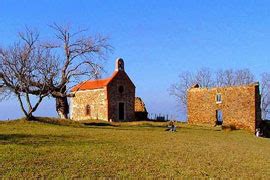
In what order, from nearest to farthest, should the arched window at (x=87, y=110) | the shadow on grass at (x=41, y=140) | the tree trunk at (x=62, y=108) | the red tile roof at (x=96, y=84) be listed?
the shadow on grass at (x=41, y=140) < the tree trunk at (x=62, y=108) < the red tile roof at (x=96, y=84) < the arched window at (x=87, y=110)

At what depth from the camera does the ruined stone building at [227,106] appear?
4744 centimetres

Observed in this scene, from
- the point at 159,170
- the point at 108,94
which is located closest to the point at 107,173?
the point at 159,170

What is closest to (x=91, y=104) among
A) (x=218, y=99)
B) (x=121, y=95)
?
(x=121, y=95)

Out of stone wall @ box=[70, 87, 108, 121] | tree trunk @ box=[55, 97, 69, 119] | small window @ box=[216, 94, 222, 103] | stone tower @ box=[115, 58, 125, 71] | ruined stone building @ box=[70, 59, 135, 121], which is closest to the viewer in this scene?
tree trunk @ box=[55, 97, 69, 119]

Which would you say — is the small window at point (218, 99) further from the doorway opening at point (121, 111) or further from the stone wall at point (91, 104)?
the stone wall at point (91, 104)

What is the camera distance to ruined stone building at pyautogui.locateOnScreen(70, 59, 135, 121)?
172 feet

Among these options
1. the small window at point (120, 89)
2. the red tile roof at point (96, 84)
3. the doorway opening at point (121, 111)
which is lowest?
the doorway opening at point (121, 111)

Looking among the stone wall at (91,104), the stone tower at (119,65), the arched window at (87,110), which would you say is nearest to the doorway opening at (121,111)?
the stone wall at (91,104)

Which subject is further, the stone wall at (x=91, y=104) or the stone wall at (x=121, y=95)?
the stone wall at (x=91, y=104)

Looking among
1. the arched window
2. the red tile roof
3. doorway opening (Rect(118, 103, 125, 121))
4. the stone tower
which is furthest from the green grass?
the stone tower

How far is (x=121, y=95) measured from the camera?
5397 centimetres

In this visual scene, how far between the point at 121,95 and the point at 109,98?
2.18 metres

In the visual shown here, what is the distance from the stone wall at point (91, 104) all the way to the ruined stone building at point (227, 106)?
11.0 metres

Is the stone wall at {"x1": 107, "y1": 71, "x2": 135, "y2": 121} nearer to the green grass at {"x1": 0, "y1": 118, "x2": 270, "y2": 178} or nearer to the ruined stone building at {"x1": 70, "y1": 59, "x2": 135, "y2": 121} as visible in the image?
the ruined stone building at {"x1": 70, "y1": 59, "x2": 135, "y2": 121}
